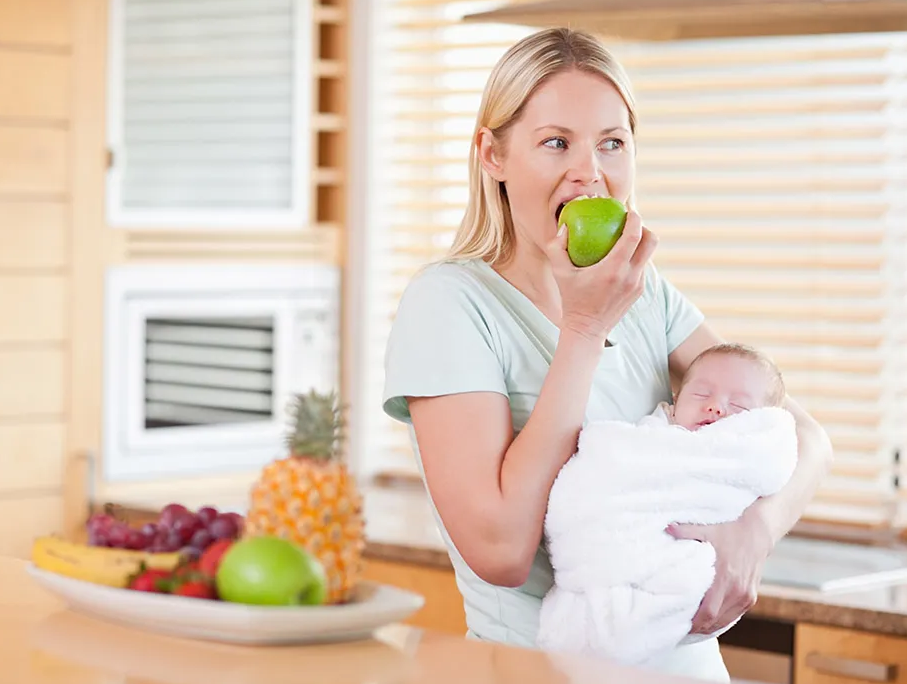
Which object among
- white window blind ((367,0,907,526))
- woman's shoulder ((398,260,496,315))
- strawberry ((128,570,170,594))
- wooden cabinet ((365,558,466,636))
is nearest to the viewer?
strawberry ((128,570,170,594))

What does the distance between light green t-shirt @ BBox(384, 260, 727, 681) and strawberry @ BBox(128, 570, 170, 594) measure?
404 millimetres

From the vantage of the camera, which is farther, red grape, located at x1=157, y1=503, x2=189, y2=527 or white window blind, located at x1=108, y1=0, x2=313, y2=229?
white window blind, located at x1=108, y1=0, x2=313, y2=229

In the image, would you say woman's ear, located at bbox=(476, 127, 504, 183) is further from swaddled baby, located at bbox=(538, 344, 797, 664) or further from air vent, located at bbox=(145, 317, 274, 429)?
air vent, located at bbox=(145, 317, 274, 429)

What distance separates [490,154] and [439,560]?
111 centimetres

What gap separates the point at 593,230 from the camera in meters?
1.56

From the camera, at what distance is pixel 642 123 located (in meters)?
3.16

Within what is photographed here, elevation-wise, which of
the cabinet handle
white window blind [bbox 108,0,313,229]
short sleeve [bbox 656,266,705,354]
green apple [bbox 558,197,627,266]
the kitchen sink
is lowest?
the cabinet handle

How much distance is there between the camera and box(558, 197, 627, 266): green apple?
1.56m

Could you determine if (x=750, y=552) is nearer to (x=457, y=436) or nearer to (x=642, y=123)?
(x=457, y=436)

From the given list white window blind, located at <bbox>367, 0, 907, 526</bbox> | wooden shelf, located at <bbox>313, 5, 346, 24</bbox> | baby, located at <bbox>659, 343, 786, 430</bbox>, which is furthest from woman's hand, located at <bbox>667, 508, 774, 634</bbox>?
wooden shelf, located at <bbox>313, 5, 346, 24</bbox>

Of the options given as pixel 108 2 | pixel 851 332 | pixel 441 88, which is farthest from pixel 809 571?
pixel 108 2

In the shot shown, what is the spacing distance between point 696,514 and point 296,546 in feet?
1.97

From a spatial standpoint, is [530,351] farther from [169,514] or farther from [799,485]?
[169,514]

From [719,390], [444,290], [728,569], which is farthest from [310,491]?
[719,390]
